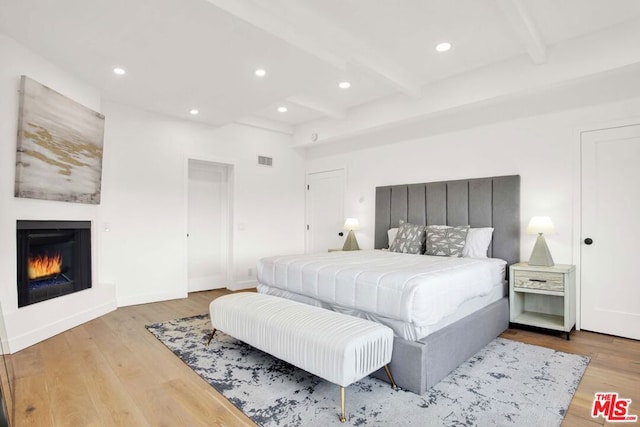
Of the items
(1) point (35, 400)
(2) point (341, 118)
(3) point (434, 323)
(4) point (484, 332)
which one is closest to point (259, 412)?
(3) point (434, 323)

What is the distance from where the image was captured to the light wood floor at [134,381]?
1.95 metres

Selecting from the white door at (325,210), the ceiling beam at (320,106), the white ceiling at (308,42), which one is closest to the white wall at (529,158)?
the white ceiling at (308,42)

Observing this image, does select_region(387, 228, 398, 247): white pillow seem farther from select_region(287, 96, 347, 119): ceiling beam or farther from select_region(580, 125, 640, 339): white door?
select_region(580, 125, 640, 339): white door

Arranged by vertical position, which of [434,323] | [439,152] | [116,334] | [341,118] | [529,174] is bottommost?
[116,334]

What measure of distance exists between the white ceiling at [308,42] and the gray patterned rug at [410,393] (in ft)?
8.39

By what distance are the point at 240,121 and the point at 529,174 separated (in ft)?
13.3

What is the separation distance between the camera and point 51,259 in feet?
11.7

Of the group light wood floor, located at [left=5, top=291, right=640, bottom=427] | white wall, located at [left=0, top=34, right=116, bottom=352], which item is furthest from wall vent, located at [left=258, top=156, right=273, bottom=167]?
light wood floor, located at [left=5, top=291, right=640, bottom=427]

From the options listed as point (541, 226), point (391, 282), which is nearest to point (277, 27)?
point (391, 282)

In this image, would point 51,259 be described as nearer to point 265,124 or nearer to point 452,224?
point 265,124

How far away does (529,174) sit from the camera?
382cm

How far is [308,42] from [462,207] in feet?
8.63

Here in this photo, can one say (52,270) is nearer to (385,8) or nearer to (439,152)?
(385,8)

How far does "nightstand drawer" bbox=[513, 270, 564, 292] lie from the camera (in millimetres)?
3250
